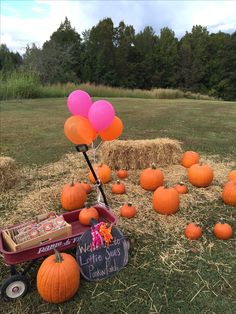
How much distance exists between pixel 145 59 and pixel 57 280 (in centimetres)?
5801

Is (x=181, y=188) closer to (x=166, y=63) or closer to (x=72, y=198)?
(x=72, y=198)

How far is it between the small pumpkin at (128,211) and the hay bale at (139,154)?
199cm

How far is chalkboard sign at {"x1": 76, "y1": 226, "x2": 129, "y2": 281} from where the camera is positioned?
3350 millimetres

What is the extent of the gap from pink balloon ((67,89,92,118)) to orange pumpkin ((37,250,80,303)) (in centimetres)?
185

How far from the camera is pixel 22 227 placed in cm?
369

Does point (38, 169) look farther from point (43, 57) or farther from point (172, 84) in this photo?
point (172, 84)

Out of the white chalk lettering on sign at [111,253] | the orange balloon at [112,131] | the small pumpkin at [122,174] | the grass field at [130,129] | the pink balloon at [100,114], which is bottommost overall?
the grass field at [130,129]

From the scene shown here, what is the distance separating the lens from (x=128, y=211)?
4.52 metres

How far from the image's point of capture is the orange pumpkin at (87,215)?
392cm

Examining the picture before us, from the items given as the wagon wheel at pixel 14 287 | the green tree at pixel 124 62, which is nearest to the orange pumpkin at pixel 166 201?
the wagon wheel at pixel 14 287

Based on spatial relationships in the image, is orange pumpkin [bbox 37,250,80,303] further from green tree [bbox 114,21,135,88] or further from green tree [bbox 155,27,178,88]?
green tree [bbox 155,27,178,88]

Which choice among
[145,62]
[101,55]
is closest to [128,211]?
[101,55]

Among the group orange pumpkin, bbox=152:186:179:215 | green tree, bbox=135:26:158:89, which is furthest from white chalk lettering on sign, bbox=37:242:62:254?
green tree, bbox=135:26:158:89

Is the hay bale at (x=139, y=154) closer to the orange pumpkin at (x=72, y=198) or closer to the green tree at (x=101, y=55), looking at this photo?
the orange pumpkin at (x=72, y=198)
